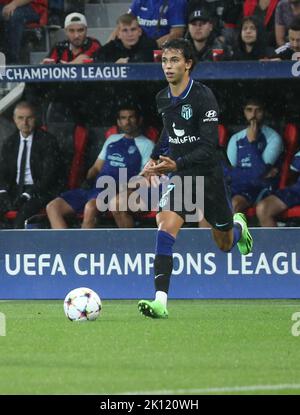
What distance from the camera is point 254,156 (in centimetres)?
1315

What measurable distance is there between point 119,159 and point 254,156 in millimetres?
1474

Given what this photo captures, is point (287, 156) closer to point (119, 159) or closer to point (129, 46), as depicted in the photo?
point (119, 159)

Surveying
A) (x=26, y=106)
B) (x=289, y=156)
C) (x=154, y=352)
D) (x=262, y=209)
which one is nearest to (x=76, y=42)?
(x=26, y=106)

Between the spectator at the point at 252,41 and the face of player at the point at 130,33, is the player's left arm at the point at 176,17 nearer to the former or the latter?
the face of player at the point at 130,33

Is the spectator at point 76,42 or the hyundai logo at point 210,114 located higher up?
the spectator at point 76,42

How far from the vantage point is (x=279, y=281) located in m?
12.0

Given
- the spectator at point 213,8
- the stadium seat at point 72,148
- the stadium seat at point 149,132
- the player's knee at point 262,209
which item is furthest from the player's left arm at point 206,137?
the stadium seat at point 72,148

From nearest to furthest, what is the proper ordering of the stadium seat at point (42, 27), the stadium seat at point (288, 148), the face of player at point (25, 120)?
the stadium seat at point (288, 148), the face of player at point (25, 120), the stadium seat at point (42, 27)

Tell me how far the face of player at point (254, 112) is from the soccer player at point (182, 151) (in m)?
3.17

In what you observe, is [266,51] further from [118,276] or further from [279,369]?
[279,369]

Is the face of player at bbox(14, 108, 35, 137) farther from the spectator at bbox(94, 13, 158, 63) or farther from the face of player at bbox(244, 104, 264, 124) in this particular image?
the face of player at bbox(244, 104, 264, 124)

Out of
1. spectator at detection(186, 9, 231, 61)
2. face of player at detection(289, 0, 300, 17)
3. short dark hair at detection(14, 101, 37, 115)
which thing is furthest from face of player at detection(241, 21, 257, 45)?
short dark hair at detection(14, 101, 37, 115)

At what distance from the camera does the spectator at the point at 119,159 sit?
13.2 metres

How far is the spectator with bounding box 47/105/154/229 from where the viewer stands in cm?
1320
